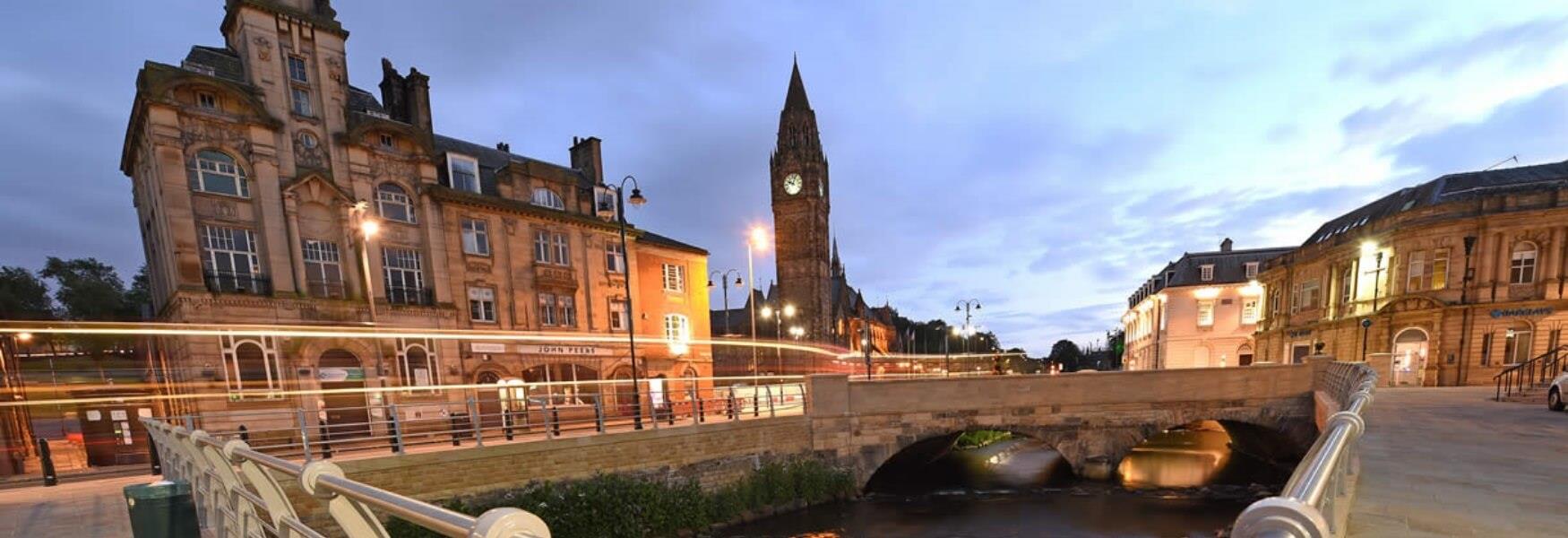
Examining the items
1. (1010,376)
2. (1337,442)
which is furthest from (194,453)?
(1010,376)

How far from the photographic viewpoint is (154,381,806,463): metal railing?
1208cm

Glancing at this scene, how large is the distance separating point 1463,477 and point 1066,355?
438 feet

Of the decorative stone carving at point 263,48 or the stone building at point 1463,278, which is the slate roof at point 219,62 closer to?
the decorative stone carving at point 263,48

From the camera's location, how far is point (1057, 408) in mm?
18312

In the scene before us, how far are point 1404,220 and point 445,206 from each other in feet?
131

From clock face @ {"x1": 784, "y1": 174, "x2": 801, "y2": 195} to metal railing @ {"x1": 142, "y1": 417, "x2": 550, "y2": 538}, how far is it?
57.8 meters

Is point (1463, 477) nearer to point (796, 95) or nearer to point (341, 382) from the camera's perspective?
point (341, 382)

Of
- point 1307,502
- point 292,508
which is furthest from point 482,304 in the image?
point 1307,502

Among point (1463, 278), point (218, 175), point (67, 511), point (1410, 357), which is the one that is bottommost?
point (1410, 357)

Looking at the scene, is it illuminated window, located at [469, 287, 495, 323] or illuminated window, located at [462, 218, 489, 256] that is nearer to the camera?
illuminated window, located at [469, 287, 495, 323]

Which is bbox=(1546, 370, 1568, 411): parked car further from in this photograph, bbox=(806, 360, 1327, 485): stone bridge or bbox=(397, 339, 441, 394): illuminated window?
bbox=(397, 339, 441, 394): illuminated window

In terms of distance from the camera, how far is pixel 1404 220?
23094 mm

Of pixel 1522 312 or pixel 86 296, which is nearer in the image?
pixel 1522 312

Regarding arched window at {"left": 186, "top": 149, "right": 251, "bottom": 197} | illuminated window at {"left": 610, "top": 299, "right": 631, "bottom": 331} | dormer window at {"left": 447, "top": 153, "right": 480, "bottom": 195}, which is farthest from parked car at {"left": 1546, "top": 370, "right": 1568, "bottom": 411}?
arched window at {"left": 186, "top": 149, "right": 251, "bottom": 197}
